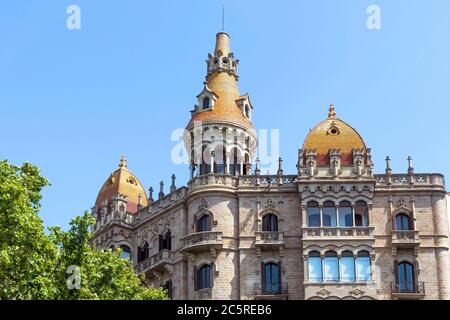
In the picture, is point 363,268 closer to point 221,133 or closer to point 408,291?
point 408,291

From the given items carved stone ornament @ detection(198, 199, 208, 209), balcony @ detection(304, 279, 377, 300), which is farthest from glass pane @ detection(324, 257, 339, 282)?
carved stone ornament @ detection(198, 199, 208, 209)

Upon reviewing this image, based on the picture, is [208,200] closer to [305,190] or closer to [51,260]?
[305,190]

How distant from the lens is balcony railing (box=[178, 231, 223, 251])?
63.8 meters

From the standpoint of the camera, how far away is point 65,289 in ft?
130

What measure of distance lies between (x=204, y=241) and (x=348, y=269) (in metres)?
10.5

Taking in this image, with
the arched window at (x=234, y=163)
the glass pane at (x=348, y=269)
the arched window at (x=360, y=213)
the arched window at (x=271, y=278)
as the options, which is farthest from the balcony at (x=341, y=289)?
the arched window at (x=234, y=163)

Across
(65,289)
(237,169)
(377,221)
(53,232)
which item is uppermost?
(237,169)

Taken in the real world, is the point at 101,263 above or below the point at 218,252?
below

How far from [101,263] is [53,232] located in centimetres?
399

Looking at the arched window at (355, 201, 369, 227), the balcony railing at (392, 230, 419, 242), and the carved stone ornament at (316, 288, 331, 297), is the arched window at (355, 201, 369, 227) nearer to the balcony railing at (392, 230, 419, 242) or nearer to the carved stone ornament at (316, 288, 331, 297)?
the balcony railing at (392, 230, 419, 242)

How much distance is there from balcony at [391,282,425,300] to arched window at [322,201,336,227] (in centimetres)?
608

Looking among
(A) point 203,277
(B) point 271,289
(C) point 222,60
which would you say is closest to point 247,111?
(C) point 222,60

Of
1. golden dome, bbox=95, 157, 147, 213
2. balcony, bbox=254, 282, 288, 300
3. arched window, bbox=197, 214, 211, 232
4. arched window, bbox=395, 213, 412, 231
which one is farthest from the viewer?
golden dome, bbox=95, 157, 147, 213
